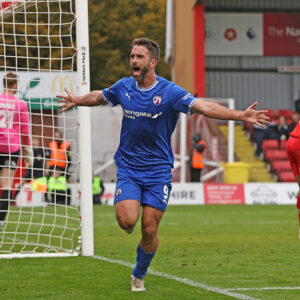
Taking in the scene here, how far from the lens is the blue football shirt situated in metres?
7.21

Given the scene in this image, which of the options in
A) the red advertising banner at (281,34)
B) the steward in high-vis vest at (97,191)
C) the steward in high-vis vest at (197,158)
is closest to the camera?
the steward in high-vis vest at (97,191)

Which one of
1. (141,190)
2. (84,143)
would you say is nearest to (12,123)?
(84,143)

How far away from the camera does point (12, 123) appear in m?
11.4

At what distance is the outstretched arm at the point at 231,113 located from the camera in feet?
20.8

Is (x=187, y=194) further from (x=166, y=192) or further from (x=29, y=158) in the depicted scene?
(x=166, y=192)

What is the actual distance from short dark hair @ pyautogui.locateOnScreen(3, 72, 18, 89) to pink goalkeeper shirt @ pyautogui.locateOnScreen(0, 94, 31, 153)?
Result: 0.24 m

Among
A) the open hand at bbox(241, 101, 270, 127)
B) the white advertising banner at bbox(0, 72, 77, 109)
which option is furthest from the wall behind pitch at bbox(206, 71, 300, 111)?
the open hand at bbox(241, 101, 270, 127)

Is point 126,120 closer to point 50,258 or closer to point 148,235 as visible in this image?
point 148,235

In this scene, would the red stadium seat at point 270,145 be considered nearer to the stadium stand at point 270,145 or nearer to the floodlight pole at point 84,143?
the stadium stand at point 270,145

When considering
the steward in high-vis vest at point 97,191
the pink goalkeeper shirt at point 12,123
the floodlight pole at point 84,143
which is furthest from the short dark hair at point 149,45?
the steward in high-vis vest at point 97,191

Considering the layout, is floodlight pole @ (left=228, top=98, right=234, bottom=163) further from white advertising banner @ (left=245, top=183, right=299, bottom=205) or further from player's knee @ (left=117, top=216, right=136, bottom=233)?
player's knee @ (left=117, top=216, right=136, bottom=233)

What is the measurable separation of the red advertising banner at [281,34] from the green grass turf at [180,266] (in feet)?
70.0

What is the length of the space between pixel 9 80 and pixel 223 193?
43.7 feet

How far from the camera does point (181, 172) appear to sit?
2556 cm
